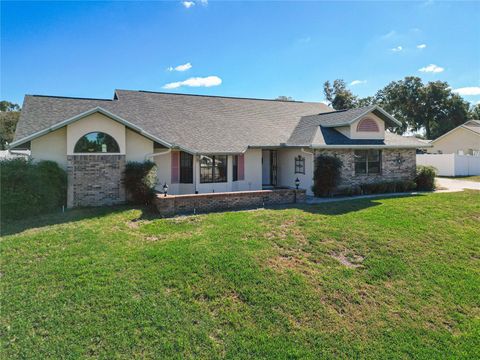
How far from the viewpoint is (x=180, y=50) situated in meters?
19.7

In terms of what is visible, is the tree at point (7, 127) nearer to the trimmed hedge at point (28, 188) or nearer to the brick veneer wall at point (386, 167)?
the trimmed hedge at point (28, 188)

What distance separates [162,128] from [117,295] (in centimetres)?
1167

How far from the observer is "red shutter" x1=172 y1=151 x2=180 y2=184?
15484mm

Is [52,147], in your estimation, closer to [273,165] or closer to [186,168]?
[186,168]

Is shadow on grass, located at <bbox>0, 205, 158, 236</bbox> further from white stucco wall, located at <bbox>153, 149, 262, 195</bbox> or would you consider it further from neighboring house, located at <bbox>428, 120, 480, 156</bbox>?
neighboring house, located at <bbox>428, 120, 480, 156</bbox>

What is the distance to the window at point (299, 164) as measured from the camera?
1712 centimetres

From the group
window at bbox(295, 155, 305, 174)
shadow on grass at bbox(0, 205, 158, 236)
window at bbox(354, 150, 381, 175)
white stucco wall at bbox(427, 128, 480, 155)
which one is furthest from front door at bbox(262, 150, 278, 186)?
white stucco wall at bbox(427, 128, 480, 155)

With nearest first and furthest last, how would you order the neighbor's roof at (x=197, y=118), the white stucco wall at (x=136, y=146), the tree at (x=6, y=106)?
the white stucco wall at (x=136, y=146) < the neighbor's roof at (x=197, y=118) < the tree at (x=6, y=106)

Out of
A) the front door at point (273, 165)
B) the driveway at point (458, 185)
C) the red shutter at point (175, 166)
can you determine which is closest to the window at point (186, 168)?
the red shutter at point (175, 166)

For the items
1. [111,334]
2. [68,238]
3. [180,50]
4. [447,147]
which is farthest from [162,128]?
[447,147]

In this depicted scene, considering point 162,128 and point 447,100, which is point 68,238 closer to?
point 162,128

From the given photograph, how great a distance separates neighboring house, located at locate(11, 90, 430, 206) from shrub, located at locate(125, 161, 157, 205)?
0.38 meters

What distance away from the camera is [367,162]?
1777 centimetres

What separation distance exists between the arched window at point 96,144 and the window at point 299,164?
31.7 ft
